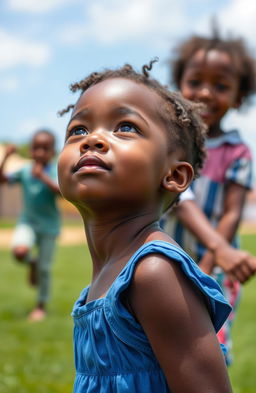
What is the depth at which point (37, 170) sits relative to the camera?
6.93 metres

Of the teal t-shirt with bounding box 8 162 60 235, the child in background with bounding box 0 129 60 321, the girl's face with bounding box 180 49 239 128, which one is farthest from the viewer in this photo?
the teal t-shirt with bounding box 8 162 60 235

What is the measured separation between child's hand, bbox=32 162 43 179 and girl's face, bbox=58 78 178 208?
16.5 ft

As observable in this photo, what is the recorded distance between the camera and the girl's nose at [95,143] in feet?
5.53

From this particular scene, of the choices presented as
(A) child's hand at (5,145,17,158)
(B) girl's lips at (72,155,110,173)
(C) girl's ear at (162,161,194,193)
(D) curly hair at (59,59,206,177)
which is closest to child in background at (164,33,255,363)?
(D) curly hair at (59,59,206,177)

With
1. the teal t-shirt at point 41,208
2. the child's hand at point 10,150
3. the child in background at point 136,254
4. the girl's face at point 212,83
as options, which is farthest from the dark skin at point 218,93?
the teal t-shirt at point 41,208

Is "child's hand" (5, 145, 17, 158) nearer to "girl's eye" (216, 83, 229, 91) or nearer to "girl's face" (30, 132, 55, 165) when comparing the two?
"girl's face" (30, 132, 55, 165)

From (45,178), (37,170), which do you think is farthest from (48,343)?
(37,170)

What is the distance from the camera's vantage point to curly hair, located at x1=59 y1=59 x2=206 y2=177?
187cm

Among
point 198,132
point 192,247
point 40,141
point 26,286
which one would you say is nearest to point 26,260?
point 40,141

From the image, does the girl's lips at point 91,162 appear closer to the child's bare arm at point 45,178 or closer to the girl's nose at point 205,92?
the girl's nose at point 205,92

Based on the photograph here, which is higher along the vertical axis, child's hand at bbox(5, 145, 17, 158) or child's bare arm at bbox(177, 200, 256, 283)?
child's hand at bbox(5, 145, 17, 158)

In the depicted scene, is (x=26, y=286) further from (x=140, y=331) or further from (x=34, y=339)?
(x=140, y=331)

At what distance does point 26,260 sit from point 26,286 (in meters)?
2.58

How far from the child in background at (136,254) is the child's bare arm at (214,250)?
33.3 inches
